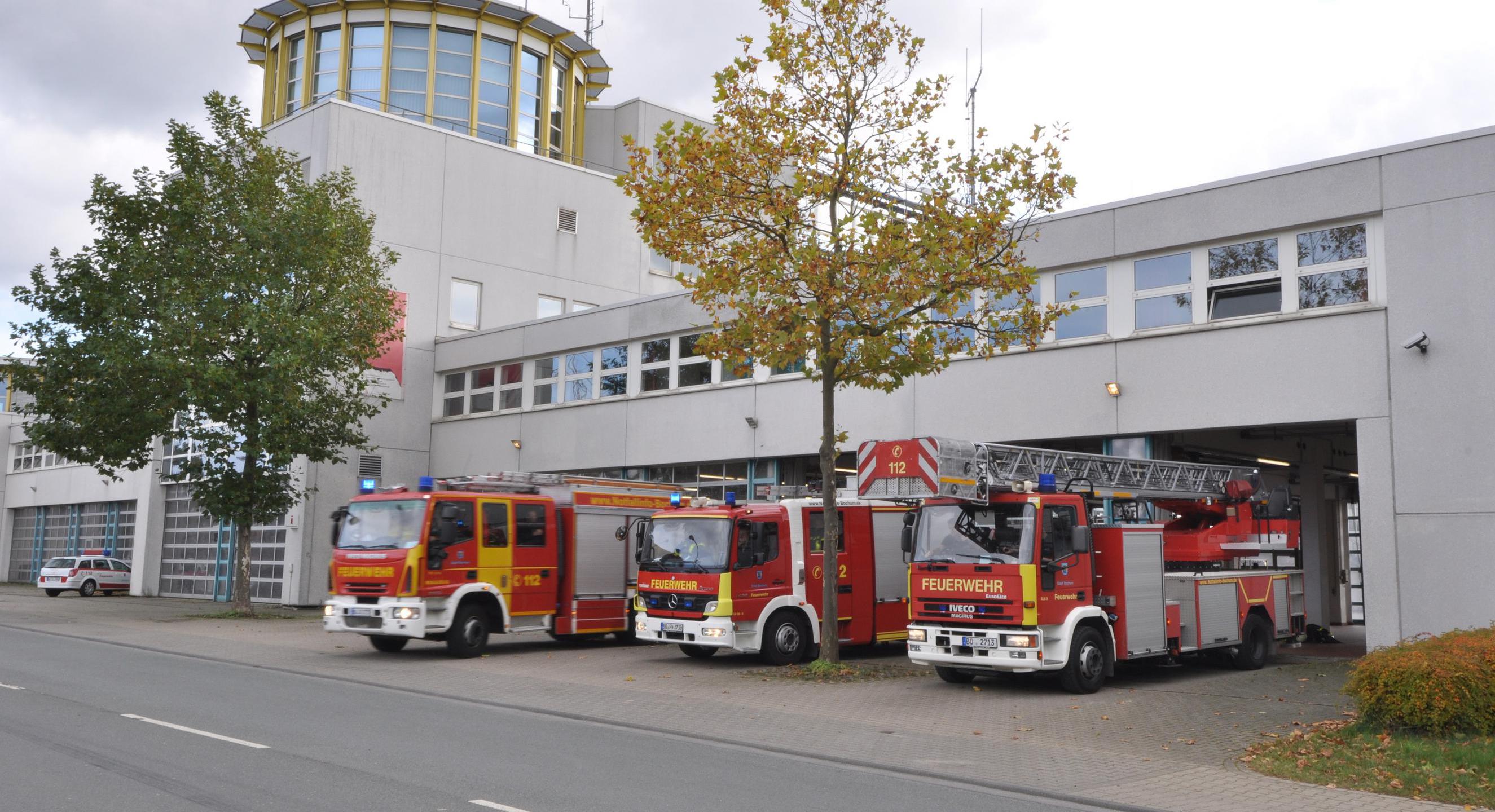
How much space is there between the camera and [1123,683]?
15.8 m

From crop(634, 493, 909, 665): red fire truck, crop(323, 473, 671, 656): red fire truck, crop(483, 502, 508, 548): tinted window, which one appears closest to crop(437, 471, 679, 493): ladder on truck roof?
crop(323, 473, 671, 656): red fire truck

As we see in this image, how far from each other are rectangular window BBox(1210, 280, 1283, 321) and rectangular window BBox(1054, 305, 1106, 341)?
1855 millimetres

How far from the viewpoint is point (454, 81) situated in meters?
41.6

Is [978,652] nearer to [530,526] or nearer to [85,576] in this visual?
[530,526]

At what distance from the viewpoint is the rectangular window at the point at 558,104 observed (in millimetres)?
44000

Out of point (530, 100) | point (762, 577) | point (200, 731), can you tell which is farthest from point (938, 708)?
point (530, 100)

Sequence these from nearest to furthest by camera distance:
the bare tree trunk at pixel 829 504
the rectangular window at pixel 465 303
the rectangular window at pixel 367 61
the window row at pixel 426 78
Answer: the bare tree trunk at pixel 829 504
the rectangular window at pixel 465 303
the rectangular window at pixel 367 61
the window row at pixel 426 78

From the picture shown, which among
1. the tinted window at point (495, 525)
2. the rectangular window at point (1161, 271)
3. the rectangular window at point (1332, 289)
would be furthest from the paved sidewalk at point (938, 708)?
the rectangular window at point (1161, 271)

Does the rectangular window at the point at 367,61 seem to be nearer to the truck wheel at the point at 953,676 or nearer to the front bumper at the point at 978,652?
the truck wheel at the point at 953,676

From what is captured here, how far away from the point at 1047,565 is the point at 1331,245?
782 cm

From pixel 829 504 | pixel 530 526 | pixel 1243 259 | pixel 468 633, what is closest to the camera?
pixel 829 504

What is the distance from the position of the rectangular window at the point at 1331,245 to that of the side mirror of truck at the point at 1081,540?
7038mm

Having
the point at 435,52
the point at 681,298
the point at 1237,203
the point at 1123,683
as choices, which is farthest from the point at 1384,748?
the point at 435,52

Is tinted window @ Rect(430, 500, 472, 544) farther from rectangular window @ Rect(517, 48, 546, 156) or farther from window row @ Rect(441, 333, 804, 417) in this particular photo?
rectangular window @ Rect(517, 48, 546, 156)
